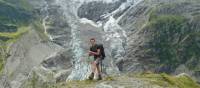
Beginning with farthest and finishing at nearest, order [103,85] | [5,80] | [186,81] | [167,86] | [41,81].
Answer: [186,81]
[167,86]
[5,80]
[103,85]
[41,81]

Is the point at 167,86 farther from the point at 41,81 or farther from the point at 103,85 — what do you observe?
the point at 41,81

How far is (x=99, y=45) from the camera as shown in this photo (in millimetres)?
51375

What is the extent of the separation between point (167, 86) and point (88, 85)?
10933 mm

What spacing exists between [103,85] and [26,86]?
27.3 ft

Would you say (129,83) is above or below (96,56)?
below

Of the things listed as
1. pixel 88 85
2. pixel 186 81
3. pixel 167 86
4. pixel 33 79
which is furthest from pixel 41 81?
pixel 186 81

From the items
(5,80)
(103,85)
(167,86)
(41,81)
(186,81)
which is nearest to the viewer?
(41,81)

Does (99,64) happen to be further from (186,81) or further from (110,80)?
(186,81)

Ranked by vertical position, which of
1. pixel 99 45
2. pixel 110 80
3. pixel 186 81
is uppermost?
pixel 99 45

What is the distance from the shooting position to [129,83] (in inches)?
2175

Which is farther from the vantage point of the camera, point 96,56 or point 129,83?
point 129,83

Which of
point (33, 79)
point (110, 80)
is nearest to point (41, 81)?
point (33, 79)

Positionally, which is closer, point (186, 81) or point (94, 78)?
point (94, 78)

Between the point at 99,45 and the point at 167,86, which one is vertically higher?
the point at 99,45
